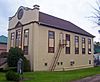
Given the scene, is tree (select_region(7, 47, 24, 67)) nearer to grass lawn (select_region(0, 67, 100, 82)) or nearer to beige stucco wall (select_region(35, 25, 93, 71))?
beige stucco wall (select_region(35, 25, 93, 71))

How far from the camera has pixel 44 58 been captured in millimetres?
31828

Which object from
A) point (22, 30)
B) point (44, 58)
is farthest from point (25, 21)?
point (44, 58)

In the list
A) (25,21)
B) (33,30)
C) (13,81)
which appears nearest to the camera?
(13,81)

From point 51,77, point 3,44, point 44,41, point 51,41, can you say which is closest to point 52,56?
point 51,41

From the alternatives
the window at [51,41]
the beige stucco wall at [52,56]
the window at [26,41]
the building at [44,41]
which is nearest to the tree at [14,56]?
the building at [44,41]

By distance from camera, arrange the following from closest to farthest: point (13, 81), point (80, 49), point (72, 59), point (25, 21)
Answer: point (13, 81), point (25, 21), point (72, 59), point (80, 49)

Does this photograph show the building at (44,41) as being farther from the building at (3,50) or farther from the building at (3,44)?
the building at (3,44)

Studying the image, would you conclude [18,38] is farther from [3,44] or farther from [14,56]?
[3,44]

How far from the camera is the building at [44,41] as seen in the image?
102 ft

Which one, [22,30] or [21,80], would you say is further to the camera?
[22,30]

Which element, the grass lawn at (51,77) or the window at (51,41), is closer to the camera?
the grass lawn at (51,77)

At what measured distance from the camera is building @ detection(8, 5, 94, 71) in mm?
31125

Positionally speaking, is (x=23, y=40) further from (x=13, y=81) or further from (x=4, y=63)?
(x=13, y=81)

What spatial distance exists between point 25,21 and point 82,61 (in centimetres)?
1434
